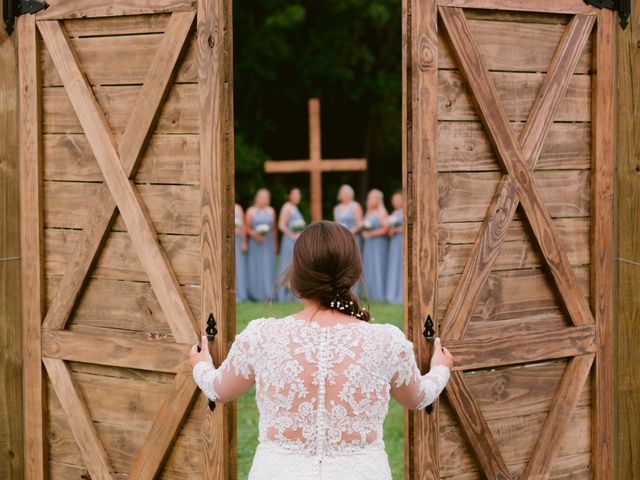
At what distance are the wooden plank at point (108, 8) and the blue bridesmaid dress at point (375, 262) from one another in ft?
36.5

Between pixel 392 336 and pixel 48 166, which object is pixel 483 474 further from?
pixel 48 166

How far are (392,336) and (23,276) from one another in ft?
8.04

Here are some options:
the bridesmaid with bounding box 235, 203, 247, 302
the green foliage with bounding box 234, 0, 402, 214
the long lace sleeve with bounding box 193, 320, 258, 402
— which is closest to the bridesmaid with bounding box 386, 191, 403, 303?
the bridesmaid with bounding box 235, 203, 247, 302

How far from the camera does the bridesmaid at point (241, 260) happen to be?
16219mm

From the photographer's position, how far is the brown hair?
3.63 meters

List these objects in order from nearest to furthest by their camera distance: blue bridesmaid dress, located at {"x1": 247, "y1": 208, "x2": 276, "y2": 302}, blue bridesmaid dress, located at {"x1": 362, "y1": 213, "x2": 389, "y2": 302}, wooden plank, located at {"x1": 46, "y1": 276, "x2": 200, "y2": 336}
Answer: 1. wooden plank, located at {"x1": 46, "y1": 276, "x2": 200, "y2": 336}
2. blue bridesmaid dress, located at {"x1": 362, "y1": 213, "x2": 389, "y2": 302}
3. blue bridesmaid dress, located at {"x1": 247, "y1": 208, "x2": 276, "y2": 302}

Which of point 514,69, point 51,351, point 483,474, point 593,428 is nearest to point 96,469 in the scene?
point 51,351

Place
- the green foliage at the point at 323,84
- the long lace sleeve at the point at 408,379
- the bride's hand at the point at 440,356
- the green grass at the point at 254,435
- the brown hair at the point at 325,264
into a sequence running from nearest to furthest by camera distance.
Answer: the brown hair at the point at 325,264
the long lace sleeve at the point at 408,379
the bride's hand at the point at 440,356
the green grass at the point at 254,435
the green foliage at the point at 323,84

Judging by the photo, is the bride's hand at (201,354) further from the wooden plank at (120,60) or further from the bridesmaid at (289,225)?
the bridesmaid at (289,225)

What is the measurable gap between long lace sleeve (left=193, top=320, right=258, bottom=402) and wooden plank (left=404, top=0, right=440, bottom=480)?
102 centimetres

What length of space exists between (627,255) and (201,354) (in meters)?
2.27

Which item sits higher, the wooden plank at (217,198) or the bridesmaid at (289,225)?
the wooden plank at (217,198)

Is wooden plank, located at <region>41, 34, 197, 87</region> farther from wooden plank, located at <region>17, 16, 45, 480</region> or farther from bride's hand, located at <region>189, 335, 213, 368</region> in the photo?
bride's hand, located at <region>189, 335, 213, 368</region>

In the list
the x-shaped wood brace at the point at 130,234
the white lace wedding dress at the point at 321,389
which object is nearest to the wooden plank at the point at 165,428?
the x-shaped wood brace at the point at 130,234
